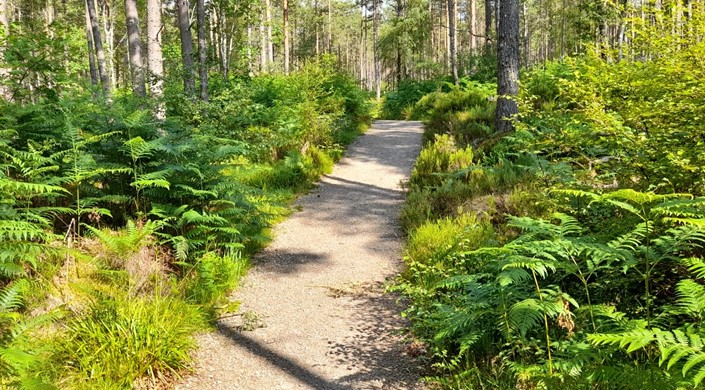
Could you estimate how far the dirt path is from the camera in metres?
3.69

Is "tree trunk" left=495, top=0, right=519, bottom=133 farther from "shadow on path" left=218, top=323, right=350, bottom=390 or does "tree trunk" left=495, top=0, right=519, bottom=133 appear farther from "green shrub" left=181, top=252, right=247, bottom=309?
"shadow on path" left=218, top=323, right=350, bottom=390

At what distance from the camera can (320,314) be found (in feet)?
15.2

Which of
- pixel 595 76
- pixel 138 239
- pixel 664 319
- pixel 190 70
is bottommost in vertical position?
pixel 664 319

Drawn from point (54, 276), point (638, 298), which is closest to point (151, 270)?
point (54, 276)

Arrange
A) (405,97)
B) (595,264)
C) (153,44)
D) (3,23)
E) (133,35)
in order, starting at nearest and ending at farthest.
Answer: (595,264)
(3,23)
(153,44)
(133,35)
(405,97)

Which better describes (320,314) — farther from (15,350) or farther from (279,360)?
(15,350)

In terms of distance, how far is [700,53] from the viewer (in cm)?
369

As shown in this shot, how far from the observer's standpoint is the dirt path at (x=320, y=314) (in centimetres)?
369

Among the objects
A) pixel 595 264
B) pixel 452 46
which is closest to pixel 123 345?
pixel 595 264

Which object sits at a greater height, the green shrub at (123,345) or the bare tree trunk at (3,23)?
the bare tree trunk at (3,23)

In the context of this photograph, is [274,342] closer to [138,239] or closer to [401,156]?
[138,239]

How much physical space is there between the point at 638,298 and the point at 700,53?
6.87 feet

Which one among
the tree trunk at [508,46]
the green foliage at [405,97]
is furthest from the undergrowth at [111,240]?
the green foliage at [405,97]

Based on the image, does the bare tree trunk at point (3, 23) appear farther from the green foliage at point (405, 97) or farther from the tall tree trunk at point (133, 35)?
the green foliage at point (405, 97)
